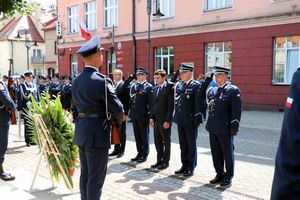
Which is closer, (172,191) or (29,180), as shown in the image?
(172,191)

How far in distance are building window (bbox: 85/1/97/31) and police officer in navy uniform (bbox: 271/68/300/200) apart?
84.4ft

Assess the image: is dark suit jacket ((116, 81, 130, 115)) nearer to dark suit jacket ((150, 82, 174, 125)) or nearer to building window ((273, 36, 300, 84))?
dark suit jacket ((150, 82, 174, 125))

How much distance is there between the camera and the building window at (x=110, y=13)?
24.5 m

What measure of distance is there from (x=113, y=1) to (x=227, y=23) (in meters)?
10.2

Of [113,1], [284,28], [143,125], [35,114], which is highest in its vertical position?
[113,1]

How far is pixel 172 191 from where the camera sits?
5.34 meters

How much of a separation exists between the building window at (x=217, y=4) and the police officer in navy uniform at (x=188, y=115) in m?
12.4

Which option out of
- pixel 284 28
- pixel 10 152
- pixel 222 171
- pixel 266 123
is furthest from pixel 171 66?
pixel 222 171

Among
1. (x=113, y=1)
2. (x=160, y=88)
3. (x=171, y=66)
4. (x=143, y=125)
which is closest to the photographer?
(x=160, y=88)

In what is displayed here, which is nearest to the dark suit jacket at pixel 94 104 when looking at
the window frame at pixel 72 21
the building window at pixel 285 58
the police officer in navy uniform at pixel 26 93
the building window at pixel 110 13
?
the police officer in navy uniform at pixel 26 93

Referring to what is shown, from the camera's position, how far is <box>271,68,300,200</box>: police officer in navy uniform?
5.04 ft

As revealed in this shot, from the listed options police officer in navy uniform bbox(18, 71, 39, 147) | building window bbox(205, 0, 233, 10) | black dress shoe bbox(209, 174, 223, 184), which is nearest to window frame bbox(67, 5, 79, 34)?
building window bbox(205, 0, 233, 10)

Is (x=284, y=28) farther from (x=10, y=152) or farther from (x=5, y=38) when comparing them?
(x=5, y=38)

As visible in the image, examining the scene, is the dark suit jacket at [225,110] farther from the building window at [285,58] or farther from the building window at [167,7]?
the building window at [167,7]
